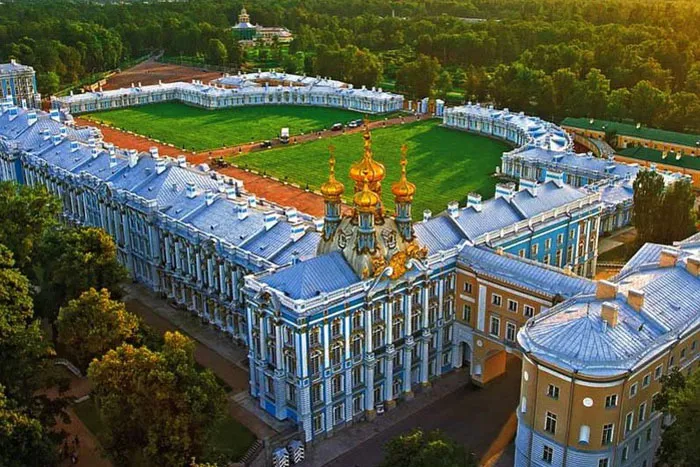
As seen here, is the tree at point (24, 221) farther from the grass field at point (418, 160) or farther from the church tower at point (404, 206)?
the grass field at point (418, 160)

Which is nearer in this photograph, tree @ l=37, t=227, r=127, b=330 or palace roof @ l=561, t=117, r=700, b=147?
tree @ l=37, t=227, r=127, b=330

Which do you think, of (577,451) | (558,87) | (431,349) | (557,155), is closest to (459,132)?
(558,87)

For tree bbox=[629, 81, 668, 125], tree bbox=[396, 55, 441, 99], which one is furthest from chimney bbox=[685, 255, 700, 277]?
tree bbox=[396, 55, 441, 99]

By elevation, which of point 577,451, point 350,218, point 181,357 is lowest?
point 577,451

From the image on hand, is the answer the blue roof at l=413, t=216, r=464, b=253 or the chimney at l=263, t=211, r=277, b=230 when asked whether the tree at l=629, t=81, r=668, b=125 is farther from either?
the chimney at l=263, t=211, r=277, b=230

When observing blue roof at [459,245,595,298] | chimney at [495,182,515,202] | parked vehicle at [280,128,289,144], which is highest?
chimney at [495,182,515,202]

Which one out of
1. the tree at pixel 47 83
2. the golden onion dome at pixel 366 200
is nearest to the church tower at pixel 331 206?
the golden onion dome at pixel 366 200

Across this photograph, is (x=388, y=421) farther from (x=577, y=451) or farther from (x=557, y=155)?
(x=557, y=155)
